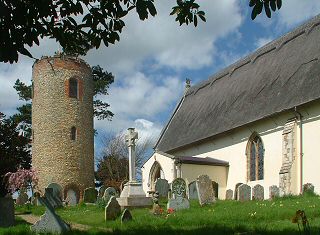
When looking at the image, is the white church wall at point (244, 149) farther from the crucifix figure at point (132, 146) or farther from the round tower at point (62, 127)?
the round tower at point (62, 127)

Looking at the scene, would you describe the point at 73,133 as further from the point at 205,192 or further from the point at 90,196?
the point at 205,192

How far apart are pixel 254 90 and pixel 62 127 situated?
13232 mm

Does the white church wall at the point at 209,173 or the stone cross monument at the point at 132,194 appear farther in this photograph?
the white church wall at the point at 209,173

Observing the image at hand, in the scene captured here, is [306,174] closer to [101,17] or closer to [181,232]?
[181,232]

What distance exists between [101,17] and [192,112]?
2718 centimetres

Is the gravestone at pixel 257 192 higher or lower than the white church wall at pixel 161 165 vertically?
lower

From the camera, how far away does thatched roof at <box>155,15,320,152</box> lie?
76.1 ft

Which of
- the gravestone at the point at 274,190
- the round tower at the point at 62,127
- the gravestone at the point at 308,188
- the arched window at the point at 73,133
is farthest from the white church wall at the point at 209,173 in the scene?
the arched window at the point at 73,133

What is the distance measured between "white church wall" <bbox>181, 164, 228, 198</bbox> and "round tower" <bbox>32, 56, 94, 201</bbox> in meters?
9.32

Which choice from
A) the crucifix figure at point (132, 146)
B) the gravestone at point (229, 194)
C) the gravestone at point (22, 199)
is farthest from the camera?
the gravestone at point (22, 199)

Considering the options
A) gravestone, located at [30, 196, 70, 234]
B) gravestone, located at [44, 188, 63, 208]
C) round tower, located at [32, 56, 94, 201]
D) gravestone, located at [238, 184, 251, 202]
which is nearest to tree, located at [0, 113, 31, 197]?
gravestone, located at [44, 188, 63, 208]

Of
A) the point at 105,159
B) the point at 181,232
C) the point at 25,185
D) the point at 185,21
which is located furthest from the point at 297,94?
the point at 105,159

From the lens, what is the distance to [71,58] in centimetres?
3547

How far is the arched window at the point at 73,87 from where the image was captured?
115 ft
